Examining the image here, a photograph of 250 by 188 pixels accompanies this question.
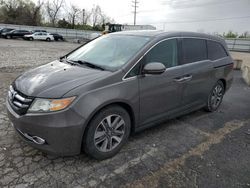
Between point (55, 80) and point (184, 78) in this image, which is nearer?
point (55, 80)

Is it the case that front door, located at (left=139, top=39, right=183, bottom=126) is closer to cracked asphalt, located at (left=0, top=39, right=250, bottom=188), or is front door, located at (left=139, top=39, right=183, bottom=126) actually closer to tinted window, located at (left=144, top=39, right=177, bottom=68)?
tinted window, located at (left=144, top=39, right=177, bottom=68)

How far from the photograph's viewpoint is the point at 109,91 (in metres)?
2.39

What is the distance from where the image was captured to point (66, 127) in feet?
7.05

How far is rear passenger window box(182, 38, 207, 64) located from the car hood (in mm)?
1578

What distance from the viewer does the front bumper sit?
2.13 metres

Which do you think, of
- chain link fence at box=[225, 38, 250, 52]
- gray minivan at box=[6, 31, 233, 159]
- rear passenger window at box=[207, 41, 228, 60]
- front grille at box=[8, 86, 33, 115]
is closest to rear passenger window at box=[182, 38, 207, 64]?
gray minivan at box=[6, 31, 233, 159]

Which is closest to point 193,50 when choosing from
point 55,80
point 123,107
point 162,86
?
point 162,86

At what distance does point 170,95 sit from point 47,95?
183cm

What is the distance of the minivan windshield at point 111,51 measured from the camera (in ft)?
9.13

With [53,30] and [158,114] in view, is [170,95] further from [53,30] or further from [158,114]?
[53,30]

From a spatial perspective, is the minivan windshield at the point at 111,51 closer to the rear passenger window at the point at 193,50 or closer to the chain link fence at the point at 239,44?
the rear passenger window at the point at 193,50

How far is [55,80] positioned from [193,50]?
2468 mm

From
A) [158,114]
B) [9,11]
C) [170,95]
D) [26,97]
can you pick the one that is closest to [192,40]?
[170,95]

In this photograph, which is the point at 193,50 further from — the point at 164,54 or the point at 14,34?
the point at 14,34
